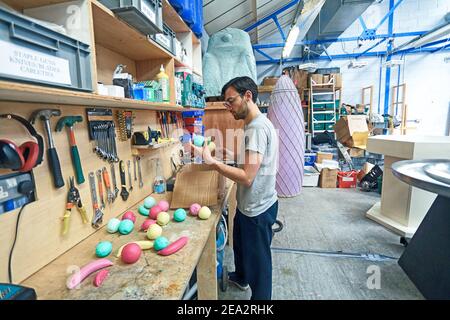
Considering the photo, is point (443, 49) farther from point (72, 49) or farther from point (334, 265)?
point (72, 49)

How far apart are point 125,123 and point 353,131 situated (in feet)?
15.2

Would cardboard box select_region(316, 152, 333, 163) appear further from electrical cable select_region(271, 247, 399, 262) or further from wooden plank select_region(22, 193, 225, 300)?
wooden plank select_region(22, 193, 225, 300)

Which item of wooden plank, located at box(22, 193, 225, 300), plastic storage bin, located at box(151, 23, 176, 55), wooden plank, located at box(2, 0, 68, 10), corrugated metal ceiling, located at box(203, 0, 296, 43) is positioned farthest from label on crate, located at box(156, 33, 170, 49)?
corrugated metal ceiling, located at box(203, 0, 296, 43)

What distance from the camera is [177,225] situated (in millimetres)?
1075

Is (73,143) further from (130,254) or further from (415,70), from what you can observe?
(415,70)

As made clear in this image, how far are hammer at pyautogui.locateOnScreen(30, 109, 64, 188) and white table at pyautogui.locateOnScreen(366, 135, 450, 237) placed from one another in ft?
7.72

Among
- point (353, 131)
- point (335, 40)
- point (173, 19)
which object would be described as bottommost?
point (353, 131)

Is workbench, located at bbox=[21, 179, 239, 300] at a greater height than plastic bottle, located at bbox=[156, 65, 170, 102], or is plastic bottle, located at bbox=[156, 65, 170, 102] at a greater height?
plastic bottle, located at bbox=[156, 65, 170, 102]

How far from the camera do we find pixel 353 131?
183 inches

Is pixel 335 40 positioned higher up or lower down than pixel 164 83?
higher up

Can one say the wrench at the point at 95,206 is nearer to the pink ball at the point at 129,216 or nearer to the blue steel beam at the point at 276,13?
the pink ball at the point at 129,216

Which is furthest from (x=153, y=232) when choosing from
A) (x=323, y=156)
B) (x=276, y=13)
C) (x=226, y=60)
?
(x=276, y=13)

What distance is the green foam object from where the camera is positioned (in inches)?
96.8
